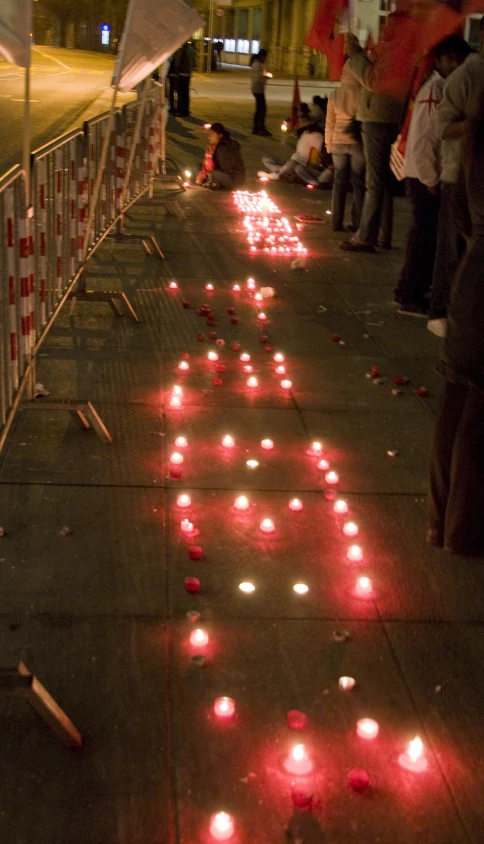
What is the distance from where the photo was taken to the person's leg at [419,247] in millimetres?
8234

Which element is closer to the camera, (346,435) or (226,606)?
(226,606)

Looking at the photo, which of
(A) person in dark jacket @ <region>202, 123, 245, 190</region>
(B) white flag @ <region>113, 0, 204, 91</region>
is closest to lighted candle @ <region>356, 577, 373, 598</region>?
(B) white flag @ <region>113, 0, 204, 91</region>

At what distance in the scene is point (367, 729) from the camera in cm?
324

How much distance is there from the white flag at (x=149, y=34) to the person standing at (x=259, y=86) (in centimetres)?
1394

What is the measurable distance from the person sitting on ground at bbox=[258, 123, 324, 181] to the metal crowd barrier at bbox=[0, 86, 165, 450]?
5287mm

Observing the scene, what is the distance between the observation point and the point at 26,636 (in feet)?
12.1

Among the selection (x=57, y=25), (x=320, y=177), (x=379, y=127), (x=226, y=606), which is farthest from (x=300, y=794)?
(x=57, y=25)

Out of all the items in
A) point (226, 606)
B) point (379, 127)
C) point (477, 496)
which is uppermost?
point (379, 127)

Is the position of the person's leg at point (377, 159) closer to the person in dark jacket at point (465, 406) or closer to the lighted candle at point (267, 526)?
the person in dark jacket at point (465, 406)

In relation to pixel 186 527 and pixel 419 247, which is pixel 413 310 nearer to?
pixel 419 247

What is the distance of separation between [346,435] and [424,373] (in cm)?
148

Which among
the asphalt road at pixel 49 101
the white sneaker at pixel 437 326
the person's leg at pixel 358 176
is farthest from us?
the asphalt road at pixel 49 101

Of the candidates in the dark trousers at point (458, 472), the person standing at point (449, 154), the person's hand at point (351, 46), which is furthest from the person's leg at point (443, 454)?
the person's hand at point (351, 46)

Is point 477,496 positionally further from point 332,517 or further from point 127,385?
point 127,385
